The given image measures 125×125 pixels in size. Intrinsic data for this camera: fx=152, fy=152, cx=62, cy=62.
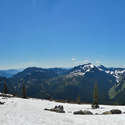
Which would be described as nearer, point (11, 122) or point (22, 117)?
point (11, 122)

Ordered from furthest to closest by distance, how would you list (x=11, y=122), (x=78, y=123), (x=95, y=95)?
(x=95, y=95)
(x=78, y=123)
(x=11, y=122)

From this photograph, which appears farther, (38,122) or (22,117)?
(22,117)

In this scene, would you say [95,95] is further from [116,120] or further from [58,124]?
[58,124]

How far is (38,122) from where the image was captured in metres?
17.5

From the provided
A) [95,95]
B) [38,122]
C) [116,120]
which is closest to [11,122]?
[38,122]

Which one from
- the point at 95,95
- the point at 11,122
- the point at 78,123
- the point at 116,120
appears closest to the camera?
the point at 11,122

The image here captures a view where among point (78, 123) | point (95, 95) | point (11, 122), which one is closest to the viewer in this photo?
point (11, 122)

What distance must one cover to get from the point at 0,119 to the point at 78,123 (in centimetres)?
910

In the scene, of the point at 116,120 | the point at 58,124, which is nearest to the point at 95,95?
the point at 116,120

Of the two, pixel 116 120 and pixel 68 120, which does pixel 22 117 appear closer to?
pixel 68 120

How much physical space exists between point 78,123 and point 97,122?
2.66 meters

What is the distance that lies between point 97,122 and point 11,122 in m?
10.5

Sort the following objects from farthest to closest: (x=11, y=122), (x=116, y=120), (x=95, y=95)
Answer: (x=95, y=95) → (x=116, y=120) → (x=11, y=122)

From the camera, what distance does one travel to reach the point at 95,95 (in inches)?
2186
